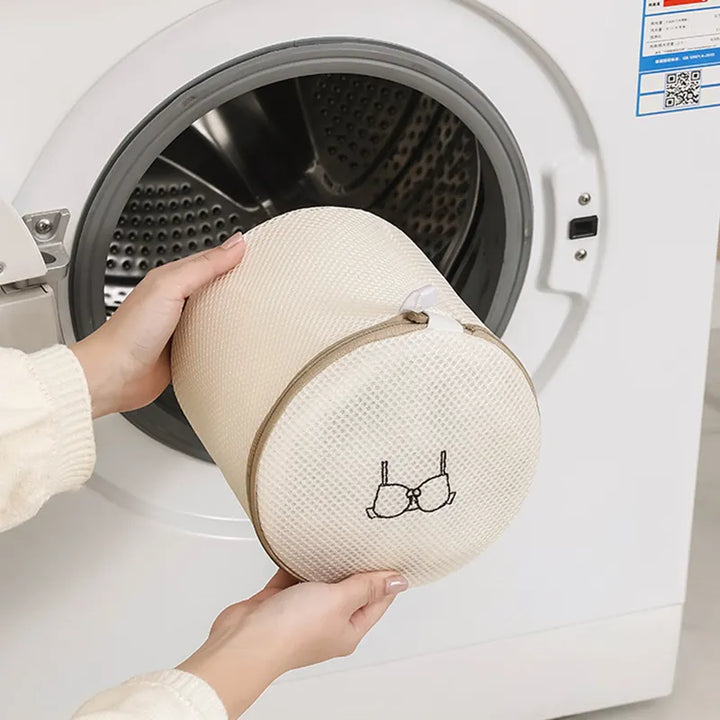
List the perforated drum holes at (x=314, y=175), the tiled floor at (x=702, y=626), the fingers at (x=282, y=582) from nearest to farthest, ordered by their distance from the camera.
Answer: the fingers at (x=282, y=582) < the perforated drum holes at (x=314, y=175) < the tiled floor at (x=702, y=626)

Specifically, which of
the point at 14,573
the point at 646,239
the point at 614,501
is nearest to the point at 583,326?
the point at 646,239

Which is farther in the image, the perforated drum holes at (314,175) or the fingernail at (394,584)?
the perforated drum holes at (314,175)

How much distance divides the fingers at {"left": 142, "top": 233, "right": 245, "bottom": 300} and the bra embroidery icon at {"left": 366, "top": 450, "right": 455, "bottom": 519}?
164 mm

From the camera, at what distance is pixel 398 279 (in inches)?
27.5

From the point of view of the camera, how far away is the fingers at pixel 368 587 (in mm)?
688

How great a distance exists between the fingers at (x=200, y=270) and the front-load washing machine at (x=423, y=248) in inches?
3.2

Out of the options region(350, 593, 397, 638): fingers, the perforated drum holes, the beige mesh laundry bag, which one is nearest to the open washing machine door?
the perforated drum holes

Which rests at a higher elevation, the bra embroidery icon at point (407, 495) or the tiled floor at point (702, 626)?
the bra embroidery icon at point (407, 495)

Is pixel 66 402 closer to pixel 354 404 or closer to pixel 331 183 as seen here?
pixel 354 404

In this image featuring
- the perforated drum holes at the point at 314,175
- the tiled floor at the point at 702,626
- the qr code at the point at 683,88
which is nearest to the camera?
the qr code at the point at 683,88

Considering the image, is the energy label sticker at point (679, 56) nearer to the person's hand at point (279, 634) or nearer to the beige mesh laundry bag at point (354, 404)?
the beige mesh laundry bag at point (354, 404)

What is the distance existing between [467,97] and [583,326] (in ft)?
0.72

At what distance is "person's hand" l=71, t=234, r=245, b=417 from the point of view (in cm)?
71

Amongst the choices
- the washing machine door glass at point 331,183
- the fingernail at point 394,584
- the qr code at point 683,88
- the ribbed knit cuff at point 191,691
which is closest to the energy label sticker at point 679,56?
the qr code at point 683,88
